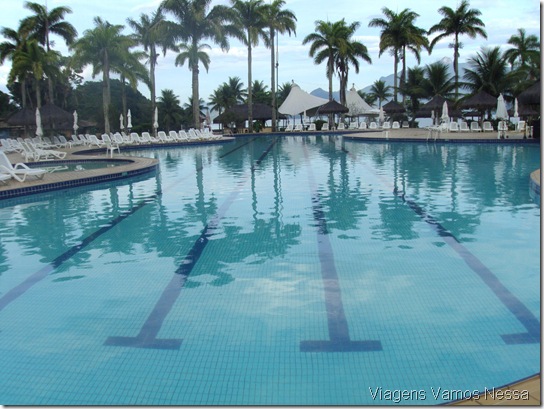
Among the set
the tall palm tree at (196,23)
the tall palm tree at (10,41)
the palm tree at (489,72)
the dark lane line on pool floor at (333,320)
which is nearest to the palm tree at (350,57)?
the palm tree at (489,72)

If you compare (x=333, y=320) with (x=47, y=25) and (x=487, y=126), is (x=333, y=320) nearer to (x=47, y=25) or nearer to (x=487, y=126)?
(x=487, y=126)

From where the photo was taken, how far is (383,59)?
41.6 metres

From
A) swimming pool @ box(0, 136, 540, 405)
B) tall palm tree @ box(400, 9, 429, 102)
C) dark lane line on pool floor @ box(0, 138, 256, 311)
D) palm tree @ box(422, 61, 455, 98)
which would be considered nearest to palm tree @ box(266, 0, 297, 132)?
tall palm tree @ box(400, 9, 429, 102)

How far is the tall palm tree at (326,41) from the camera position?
124ft

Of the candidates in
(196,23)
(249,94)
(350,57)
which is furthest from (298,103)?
(196,23)

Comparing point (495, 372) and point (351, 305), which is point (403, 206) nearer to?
point (351, 305)

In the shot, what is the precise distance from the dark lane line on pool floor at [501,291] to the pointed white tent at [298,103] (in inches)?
1287

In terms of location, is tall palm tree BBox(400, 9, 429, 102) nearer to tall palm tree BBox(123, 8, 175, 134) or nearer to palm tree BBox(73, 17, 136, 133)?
tall palm tree BBox(123, 8, 175, 134)

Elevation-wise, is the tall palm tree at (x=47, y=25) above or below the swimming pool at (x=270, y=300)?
above

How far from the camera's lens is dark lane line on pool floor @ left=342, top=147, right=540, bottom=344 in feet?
11.8

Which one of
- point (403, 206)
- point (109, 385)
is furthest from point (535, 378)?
point (403, 206)

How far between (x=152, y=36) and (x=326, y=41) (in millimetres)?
13720

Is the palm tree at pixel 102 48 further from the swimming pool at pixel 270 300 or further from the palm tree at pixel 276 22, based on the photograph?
the swimming pool at pixel 270 300

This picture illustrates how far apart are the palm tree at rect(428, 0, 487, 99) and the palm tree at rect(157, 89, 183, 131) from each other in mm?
21800
